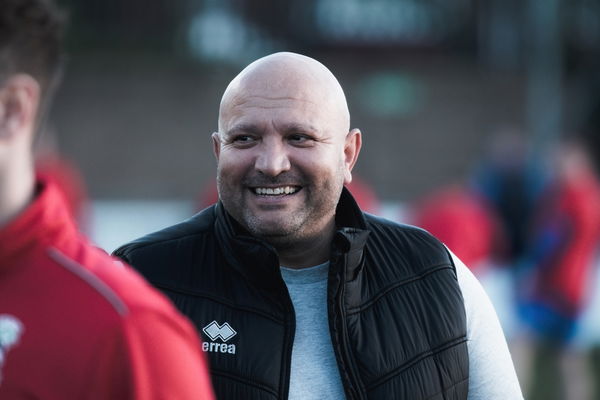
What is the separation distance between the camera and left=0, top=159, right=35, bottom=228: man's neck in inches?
60.6

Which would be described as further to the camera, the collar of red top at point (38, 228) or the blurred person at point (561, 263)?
the blurred person at point (561, 263)

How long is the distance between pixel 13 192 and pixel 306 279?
1.18 meters

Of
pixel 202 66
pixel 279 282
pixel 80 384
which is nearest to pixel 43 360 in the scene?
pixel 80 384

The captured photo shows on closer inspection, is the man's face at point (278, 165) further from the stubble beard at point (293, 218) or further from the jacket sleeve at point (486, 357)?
the jacket sleeve at point (486, 357)

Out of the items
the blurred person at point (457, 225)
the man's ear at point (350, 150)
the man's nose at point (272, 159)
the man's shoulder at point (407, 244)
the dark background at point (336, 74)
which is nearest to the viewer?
the man's nose at point (272, 159)

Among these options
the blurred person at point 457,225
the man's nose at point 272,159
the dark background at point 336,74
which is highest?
the dark background at point 336,74

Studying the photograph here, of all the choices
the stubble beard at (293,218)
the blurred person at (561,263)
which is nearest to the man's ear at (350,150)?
the stubble beard at (293,218)

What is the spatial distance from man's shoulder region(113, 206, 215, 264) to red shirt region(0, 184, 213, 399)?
100 centimetres

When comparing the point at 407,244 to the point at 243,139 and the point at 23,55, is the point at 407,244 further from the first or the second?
the point at 23,55

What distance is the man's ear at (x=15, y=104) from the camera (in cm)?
154

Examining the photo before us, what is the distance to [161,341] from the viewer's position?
5.06 ft

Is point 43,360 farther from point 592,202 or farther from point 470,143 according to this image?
point 470,143

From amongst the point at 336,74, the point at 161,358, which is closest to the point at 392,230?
the point at 161,358

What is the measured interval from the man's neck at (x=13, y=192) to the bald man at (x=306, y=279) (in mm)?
963
